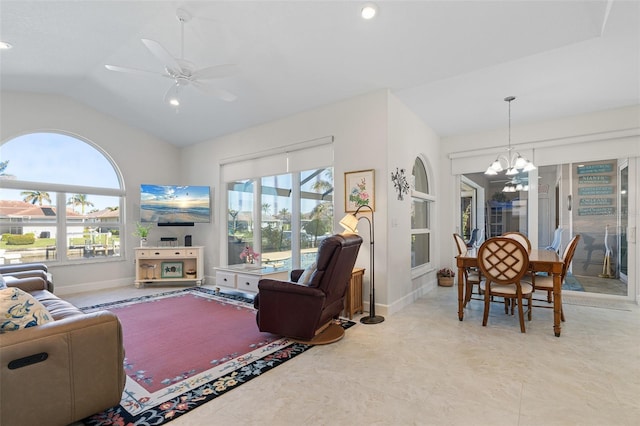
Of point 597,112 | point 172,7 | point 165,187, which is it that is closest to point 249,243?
point 165,187

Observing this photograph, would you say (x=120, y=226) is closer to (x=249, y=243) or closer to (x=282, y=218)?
(x=249, y=243)

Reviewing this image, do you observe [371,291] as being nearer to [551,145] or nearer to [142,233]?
[551,145]

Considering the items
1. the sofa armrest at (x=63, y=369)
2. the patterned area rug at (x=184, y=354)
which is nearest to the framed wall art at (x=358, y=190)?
the patterned area rug at (x=184, y=354)

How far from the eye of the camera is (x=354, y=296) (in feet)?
12.4

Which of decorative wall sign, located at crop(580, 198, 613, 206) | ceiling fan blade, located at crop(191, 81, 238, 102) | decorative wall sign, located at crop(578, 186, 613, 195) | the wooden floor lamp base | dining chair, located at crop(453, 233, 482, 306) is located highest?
ceiling fan blade, located at crop(191, 81, 238, 102)

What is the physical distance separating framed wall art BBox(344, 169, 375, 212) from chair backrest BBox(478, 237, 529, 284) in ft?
4.52

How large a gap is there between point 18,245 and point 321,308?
16.8ft

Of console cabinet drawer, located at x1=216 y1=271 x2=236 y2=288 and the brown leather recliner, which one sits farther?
console cabinet drawer, located at x1=216 y1=271 x2=236 y2=288

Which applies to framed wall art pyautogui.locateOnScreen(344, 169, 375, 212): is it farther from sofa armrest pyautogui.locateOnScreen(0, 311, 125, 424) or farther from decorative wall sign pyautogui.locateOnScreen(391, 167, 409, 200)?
sofa armrest pyautogui.locateOnScreen(0, 311, 125, 424)

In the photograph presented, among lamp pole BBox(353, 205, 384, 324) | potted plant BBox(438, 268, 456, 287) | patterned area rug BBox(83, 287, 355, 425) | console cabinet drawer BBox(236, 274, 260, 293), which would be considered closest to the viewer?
patterned area rug BBox(83, 287, 355, 425)

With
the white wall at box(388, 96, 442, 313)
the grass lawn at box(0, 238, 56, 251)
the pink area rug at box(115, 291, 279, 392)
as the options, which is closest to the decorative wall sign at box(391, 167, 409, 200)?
the white wall at box(388, 96, 442, 313)

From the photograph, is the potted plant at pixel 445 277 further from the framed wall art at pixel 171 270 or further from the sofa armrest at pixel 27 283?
the sofa armrest at pixel 27 283

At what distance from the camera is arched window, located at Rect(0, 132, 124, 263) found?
4.85 metres

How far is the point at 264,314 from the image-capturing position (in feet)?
10.2
